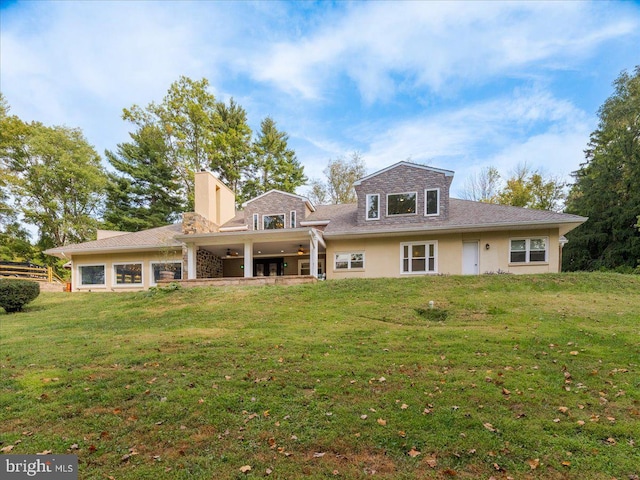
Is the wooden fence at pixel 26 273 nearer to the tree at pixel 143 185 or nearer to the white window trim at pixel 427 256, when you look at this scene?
the tree at pixel 143 185

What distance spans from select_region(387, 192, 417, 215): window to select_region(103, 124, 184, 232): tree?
20499 millimetres

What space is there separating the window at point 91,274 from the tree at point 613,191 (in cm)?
3114

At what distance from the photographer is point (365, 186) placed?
15633 mm

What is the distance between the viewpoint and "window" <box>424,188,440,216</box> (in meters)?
14.7

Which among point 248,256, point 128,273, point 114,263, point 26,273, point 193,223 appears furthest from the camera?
point 26,273

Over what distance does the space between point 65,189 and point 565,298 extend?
3557 centimetres

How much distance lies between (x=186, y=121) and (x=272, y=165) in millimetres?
7933

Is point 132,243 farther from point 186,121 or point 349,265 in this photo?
point 186,121

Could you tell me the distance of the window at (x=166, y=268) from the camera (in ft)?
56.5

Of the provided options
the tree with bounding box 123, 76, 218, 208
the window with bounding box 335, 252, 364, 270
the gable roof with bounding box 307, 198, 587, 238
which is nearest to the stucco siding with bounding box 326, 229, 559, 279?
the window with bounding box 335, 252, 364, 270

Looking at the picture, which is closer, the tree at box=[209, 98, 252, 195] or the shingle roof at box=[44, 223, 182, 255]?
the shingle roof at box=[44, 223, 182, 255]

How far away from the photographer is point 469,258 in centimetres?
1413

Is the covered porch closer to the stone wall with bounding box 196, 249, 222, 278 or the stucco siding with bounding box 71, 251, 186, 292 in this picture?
the stone wall with bounding box 196, 249, 222, 278

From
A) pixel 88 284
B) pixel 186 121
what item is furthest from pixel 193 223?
pixel 186 121
